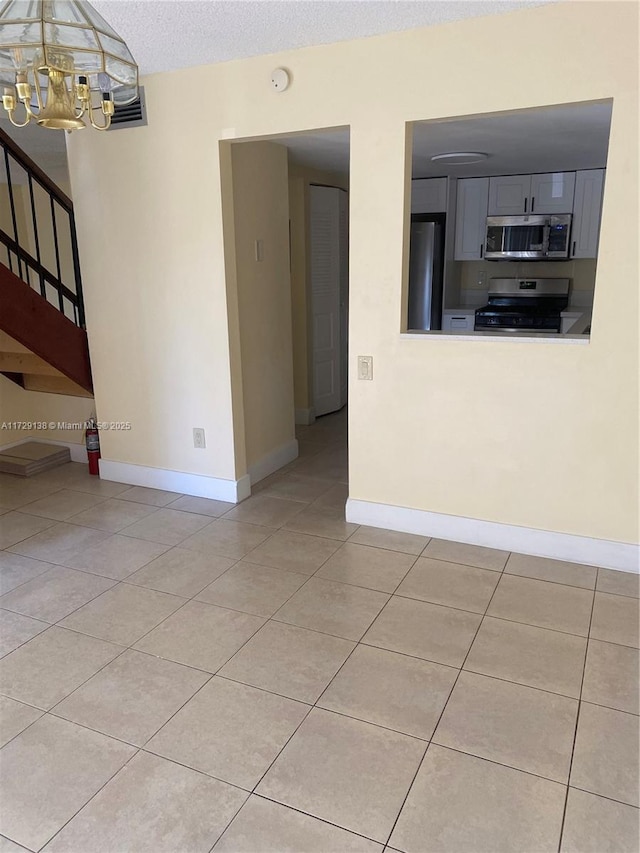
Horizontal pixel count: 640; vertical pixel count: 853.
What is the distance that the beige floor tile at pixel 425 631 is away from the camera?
93.0 inches

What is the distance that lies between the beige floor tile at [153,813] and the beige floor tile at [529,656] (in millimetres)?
1026

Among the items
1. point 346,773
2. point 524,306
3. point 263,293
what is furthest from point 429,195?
point 346,773

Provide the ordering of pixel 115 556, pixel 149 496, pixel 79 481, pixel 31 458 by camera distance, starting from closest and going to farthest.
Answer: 1. pixel 115 556
2. pixel 149 496
3. pixel 79 481
4. pixel 31 458

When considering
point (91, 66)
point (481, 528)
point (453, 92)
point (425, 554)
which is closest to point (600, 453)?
point (481, 528)

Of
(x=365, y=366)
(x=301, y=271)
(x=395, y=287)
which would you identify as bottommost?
(x=365, y=366)

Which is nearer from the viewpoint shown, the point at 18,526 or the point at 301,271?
the point at 18,526

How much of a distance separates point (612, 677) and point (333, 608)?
1.10 m

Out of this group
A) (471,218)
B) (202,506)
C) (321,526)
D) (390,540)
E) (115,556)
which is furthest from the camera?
(471,218)

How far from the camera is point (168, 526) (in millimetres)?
3506

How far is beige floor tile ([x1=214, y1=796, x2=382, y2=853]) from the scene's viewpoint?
1.58 metres

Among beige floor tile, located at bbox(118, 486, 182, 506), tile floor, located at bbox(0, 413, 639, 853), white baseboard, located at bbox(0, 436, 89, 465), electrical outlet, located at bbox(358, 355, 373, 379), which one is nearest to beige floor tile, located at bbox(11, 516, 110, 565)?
tile floor, located at bbox(0, 413, 639, 853)

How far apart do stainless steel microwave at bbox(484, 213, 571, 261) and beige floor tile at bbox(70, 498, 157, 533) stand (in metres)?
4.07

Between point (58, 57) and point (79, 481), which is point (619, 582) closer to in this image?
point (58, 57)

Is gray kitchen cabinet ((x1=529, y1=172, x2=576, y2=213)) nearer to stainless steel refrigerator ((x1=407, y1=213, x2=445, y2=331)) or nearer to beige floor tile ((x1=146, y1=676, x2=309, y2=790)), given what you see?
stainless steel refrigerator ((x1=407, y1=213, x2=445, y2=331))
